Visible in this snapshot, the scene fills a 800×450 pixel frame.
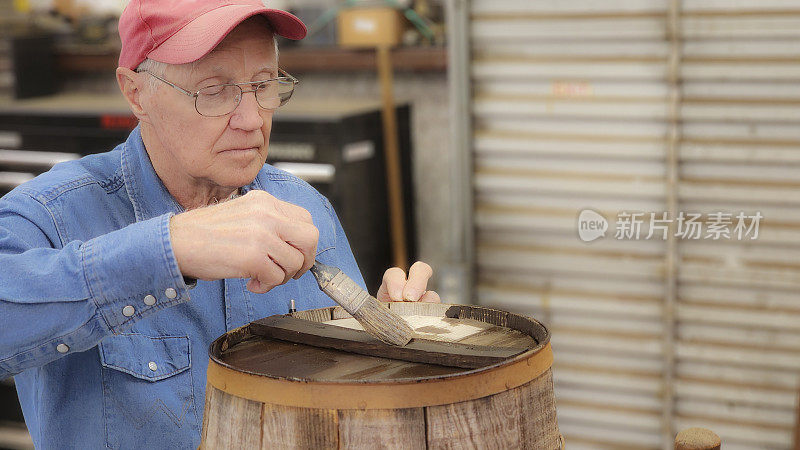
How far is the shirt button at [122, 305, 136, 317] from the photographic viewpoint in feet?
4.85

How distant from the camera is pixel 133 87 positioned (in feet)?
6.36

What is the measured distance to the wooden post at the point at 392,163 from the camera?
5.09m

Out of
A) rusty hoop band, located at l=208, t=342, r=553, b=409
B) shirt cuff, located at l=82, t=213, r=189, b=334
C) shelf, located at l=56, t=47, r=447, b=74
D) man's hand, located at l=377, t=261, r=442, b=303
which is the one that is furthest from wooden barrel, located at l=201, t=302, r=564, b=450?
shelf, located at l=56, t=47, r=447, b=74

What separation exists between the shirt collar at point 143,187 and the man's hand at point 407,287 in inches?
19.1

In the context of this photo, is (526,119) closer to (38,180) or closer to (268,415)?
(38,180)

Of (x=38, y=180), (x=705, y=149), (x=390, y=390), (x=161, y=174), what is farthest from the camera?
(x=705, y=149)

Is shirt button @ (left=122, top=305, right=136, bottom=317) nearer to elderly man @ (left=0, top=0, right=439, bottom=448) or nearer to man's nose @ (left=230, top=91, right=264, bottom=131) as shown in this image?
elderly man @ (left=0, top=0, right=439, bottom=448)

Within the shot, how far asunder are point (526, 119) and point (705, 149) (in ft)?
2.80

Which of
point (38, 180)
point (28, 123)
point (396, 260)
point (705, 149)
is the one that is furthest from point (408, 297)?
point (28, 123)

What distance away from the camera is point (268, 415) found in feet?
4.58

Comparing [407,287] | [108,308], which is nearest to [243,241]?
[108,308]

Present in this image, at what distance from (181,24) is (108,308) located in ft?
2.06

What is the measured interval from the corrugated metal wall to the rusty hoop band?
304 cm

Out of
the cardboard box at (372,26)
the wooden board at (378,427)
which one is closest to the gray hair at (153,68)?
the wooden board at (378,427)
